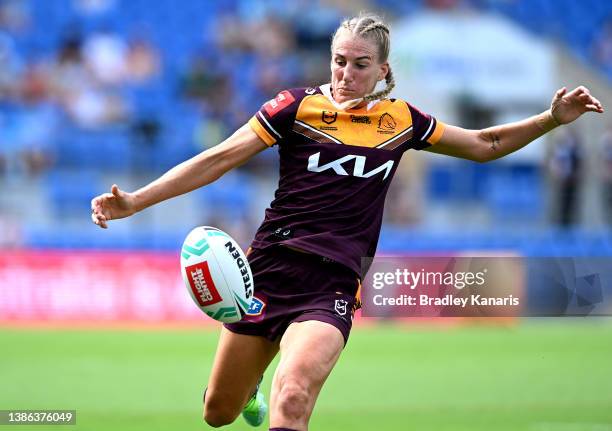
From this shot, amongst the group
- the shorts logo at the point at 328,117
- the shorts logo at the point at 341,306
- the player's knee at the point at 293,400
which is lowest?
the player's knee at the point at 293,400

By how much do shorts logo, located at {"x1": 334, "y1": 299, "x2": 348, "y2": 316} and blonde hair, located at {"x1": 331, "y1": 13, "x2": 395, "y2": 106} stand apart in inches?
41.9

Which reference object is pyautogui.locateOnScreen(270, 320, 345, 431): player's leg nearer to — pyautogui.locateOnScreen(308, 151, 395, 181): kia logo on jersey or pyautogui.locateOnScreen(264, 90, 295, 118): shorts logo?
pyautogui.locateOnScreen(308, 151, 395, 181): kia logo on jersey

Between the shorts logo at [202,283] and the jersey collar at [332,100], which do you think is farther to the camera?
the jersey collar at [332,100]

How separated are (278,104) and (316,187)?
0.49m

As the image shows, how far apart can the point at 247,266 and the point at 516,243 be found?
12640 millimetres

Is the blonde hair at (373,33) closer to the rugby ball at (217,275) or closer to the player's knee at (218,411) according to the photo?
the rugby ball at (217,275)

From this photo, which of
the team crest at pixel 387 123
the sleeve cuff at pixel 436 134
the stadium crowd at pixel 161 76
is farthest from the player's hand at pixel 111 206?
the stadium crowd at pixel 161 76

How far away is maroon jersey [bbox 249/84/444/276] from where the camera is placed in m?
5.84

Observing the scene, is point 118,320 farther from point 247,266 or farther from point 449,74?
point 247,266

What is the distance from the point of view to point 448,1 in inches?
908

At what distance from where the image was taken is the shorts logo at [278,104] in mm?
→ 5867

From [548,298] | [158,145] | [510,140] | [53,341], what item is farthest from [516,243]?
[510,140]

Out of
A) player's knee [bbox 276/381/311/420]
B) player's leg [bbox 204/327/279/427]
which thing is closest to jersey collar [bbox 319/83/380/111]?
player's leg [bbox 204/327/279/427]

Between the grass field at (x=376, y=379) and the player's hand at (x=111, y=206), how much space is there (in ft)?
10.3
